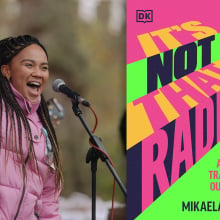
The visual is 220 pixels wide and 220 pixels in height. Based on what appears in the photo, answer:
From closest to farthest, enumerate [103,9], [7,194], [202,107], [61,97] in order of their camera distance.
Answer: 1. [7,194]
2. [202,107]
3. [61,97]
4. [103,9]

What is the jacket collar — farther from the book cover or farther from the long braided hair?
the book cover

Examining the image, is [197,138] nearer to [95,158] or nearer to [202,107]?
[202,107]

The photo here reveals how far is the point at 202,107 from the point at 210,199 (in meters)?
0.37

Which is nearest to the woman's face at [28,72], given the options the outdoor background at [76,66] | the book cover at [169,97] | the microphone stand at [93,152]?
the microphone stand at [93,152]

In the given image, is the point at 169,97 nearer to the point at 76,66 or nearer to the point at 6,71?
the point at 6,71

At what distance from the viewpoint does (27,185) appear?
86.7 inches

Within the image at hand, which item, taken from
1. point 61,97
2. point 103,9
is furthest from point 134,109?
point 103,9

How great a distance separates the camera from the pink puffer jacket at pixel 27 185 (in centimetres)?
215

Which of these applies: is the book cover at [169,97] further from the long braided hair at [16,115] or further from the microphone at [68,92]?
the long braided hair at [16,115]

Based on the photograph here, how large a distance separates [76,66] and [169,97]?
225 inches

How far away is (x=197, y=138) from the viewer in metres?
2.30

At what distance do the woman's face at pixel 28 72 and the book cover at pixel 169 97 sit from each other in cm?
36

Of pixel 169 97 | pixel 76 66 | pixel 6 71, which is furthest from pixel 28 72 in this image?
pixel 76 66

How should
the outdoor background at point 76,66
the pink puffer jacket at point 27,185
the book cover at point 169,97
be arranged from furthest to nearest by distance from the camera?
the outdoor background at point 76,66 < the book cover at point 169,97 < the pink puffer jacket at point 27,185
